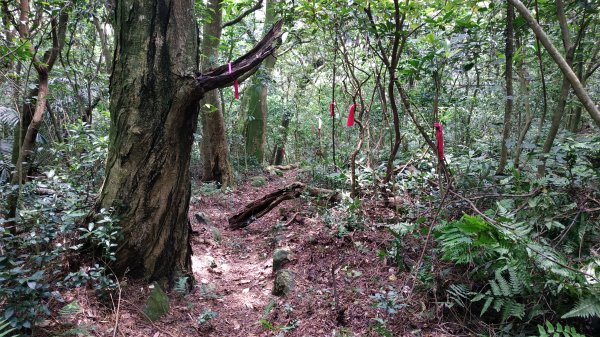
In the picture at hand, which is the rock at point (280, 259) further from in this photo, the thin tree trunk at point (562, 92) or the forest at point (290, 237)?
the thin tree trunk at point (562, 92)

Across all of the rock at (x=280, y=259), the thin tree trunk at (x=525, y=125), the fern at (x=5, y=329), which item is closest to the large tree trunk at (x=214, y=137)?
the rock at (x=280, y=259)

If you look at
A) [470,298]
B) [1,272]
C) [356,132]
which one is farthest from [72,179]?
[356,132]

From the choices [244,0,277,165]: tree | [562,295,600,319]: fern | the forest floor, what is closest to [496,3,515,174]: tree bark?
the forest floor

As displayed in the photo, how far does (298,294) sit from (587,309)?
2.38 meters

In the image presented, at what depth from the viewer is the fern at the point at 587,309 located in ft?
7.42

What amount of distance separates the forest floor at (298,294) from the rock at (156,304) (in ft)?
0.16

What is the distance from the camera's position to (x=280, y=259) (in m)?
4.52

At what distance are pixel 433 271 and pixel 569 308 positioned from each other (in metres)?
1.00

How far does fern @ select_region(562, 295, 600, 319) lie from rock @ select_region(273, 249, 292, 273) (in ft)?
9.50

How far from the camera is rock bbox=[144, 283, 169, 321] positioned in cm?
323

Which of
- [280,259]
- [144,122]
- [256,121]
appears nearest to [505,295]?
[280,259]

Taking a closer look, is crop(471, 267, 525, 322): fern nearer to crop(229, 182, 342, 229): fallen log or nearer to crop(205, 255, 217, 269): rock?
crop(205, 255, 217, 269): rock

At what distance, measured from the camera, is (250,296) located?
410 centimetres

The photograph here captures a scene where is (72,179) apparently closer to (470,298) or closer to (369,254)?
(369,254)
